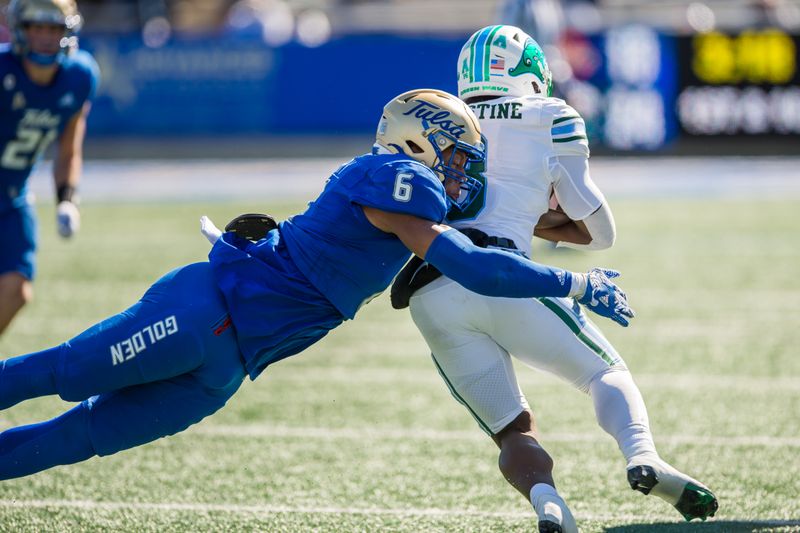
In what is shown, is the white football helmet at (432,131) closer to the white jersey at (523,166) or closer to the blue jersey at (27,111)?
the white jersey at (523,166)

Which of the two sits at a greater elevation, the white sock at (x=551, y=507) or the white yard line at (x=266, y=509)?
the white sock at (x=551, y=507)

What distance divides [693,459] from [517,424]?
1210 mm

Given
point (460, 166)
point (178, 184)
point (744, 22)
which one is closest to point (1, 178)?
point (460, 166)

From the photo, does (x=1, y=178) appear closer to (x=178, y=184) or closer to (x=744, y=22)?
(x=178, y=184)

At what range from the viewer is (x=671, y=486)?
2.99 m

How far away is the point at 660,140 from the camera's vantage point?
49.8 feet

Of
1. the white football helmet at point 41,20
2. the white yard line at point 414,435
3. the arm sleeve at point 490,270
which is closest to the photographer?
the arm sleeve at point 490,270

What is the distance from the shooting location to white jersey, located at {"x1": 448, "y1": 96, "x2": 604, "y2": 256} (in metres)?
3.36

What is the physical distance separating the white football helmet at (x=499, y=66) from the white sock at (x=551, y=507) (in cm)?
117

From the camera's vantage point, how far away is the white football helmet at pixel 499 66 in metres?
3.46

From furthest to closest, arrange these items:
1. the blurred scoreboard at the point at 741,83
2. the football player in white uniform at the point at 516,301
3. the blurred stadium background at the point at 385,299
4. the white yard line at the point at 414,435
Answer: the blurred scoreboard at the point at 741,83, the white yard line at the point at 414,435, the blurred stadium background at the point at 385,299, the football player in white uniform at the point at 516,301

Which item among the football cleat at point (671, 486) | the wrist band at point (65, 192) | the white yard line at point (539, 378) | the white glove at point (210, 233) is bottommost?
the white yard line at point (539, 378)

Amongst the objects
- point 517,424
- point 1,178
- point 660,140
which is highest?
point 1,178

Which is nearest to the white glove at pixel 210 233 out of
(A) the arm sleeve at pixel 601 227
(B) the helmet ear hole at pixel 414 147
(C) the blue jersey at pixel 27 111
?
(B) the helmet ear hole at pixel 414 147
